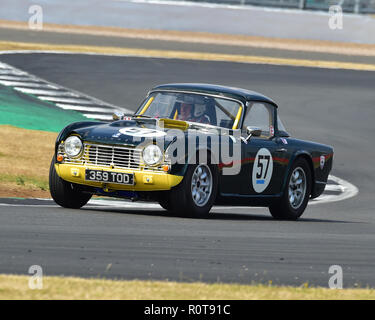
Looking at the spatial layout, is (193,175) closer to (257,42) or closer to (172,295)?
(172,295)

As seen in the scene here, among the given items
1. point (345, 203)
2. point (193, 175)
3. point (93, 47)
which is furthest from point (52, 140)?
point (93, 47)

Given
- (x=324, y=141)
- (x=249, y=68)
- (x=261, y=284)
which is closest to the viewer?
(x=261, y=284)

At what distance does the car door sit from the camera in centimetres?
1152

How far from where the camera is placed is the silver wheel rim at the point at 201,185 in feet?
34.9

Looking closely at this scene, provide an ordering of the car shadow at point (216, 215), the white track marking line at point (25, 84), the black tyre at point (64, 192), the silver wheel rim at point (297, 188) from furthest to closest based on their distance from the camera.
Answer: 1. the white track marking line at point (25, 84)
2. the silver wheel rim at point (297, 188)
3. the car shadow at point (216, 215)
4. the black tyre at point (64, 192)

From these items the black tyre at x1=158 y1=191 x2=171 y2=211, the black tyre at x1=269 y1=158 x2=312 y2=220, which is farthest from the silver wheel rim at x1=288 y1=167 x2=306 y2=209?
the black tyre at x1=158 y1=191 x2=171 y2=211

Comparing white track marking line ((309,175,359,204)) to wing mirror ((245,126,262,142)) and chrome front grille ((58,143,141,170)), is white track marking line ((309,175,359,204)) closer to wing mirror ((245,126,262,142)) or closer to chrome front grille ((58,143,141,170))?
wing mirror ((245,126,262,142))

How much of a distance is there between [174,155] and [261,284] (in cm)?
368

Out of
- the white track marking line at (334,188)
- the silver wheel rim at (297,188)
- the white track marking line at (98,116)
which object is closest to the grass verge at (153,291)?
the silver wheel rim at (297,188)

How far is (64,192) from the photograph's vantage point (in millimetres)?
11094

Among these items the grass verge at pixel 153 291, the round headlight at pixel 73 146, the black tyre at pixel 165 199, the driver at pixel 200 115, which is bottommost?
the black tyre at pixel 165 199

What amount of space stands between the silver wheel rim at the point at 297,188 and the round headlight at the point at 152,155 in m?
2.52

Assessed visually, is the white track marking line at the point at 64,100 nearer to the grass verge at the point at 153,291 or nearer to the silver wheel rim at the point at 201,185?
the silver wheel rim at the point at 201,185

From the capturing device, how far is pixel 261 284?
22.5ft
